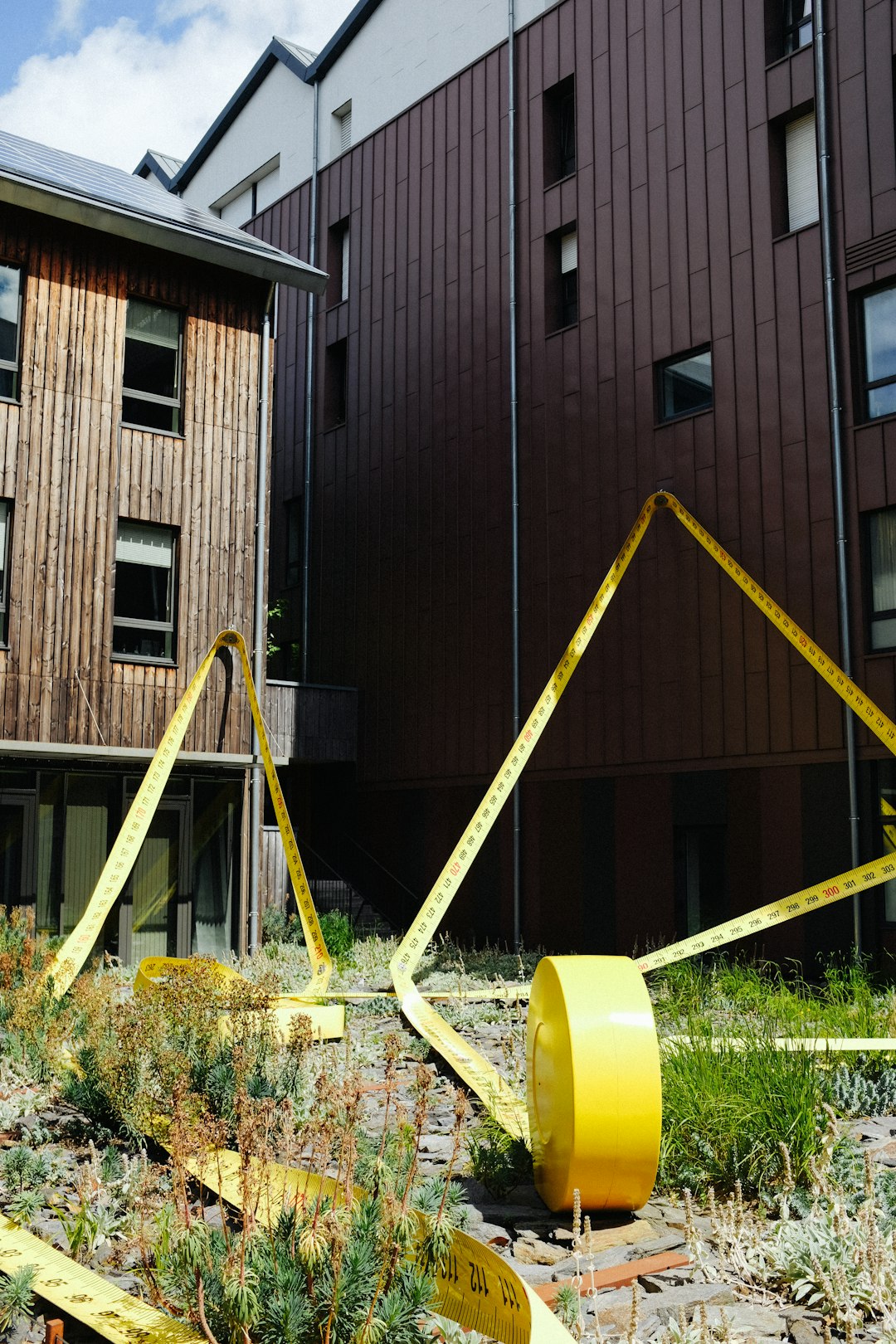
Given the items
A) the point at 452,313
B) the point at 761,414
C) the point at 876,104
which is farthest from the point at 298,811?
the point at 876,104

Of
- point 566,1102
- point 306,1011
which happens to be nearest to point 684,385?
point 306,1011

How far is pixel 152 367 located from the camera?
18625 mm

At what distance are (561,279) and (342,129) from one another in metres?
8.46

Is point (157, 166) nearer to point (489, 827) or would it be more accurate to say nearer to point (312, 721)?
point (312, 721)

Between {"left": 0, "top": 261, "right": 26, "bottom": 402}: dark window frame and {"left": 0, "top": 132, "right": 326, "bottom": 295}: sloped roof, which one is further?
{"left": 0, "top": 261, "right": 26, "bottom": 402}: dark window frame

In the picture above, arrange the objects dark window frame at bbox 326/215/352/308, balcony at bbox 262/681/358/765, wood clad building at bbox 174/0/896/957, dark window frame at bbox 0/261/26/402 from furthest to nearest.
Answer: dark window frame at bbox 326/215/352/308 → balcony at bbox 262/681/358/765 → dark window frame at bbox 0/261/26/402 → wood clad building at bbox 174/0/896/957

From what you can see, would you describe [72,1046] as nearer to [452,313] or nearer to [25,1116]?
[25,1116]

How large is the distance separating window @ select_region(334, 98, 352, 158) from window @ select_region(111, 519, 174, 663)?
40.9 ft

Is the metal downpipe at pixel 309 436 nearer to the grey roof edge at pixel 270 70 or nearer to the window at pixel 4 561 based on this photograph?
the grey roof edge at pixel 270 70

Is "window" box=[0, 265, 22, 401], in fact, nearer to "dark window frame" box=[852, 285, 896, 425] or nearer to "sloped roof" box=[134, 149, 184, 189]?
"dark window frame" box=[852, 285, 896, 425]

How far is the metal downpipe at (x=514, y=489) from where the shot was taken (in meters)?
20.7

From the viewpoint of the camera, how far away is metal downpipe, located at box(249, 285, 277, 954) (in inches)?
736

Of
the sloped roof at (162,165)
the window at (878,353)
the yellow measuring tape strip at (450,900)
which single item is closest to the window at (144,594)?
the yellow measuring tape strip at (450,900)

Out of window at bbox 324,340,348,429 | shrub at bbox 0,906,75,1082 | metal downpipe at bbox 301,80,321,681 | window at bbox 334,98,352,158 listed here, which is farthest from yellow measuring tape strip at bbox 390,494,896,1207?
window at bbox 334,98,352,158
